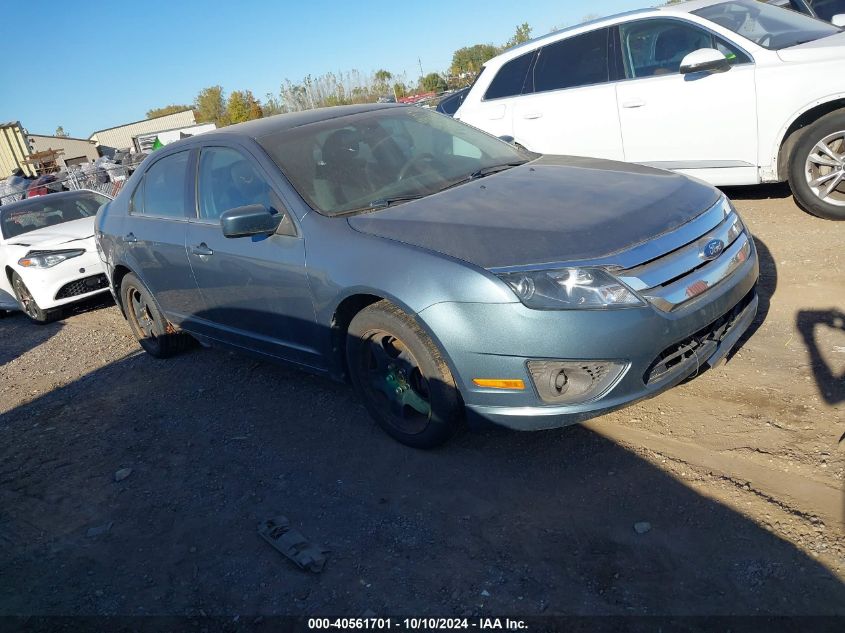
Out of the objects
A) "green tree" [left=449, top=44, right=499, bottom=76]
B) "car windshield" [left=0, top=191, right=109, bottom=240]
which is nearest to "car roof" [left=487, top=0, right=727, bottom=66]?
"car windshield" [left=0, top=191, right=109, bottom=240]

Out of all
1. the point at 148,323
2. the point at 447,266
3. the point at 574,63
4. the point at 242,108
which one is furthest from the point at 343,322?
the point at 242,108

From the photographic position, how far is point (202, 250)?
4.48m

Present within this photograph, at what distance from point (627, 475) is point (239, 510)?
1.87 meters

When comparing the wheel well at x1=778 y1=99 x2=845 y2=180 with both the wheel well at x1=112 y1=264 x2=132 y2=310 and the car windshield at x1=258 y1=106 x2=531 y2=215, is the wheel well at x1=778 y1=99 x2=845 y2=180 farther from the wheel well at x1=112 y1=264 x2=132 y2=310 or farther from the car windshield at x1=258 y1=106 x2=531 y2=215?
the wheel well at x1=112 y1=264 x2=132 y2=310

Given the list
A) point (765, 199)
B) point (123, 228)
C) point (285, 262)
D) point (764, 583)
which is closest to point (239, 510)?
point (285, 262)

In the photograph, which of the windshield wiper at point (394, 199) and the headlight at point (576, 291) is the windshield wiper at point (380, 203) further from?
the headlight at point (576, 291)

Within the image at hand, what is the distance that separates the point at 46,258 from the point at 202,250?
4.71m

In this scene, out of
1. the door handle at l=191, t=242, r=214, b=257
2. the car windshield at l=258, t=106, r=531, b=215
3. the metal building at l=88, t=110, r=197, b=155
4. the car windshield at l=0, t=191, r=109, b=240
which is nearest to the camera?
the car windshield at l=258, t=106, r=531, b=215

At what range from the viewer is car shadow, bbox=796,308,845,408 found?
11.0 feet

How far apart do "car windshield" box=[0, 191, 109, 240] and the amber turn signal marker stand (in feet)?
26.2

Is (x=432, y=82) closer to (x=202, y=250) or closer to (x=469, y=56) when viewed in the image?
(x=469, y=56)

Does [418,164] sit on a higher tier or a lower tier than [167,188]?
lower

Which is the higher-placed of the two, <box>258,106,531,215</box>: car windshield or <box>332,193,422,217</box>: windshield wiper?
<box>258,106,531,215</box>: car windshield

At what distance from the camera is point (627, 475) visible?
3.05 meters
